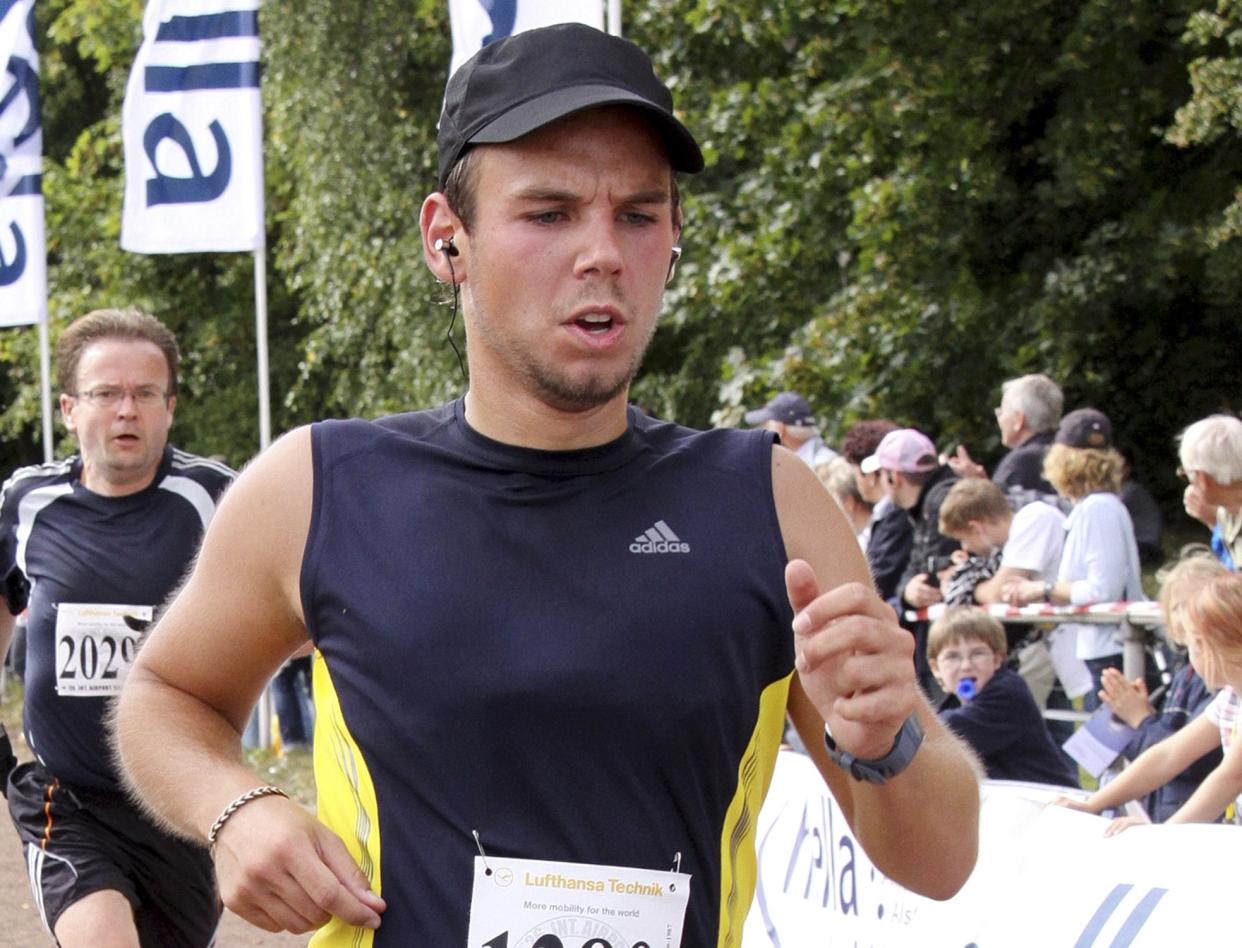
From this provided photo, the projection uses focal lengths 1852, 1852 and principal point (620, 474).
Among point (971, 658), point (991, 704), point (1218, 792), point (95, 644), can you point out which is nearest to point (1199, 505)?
point (971, 658)

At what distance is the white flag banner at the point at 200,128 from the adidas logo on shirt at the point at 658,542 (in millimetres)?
9278

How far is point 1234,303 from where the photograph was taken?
789 inches

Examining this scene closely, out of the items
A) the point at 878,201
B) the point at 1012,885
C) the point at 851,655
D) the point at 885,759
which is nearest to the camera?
the point at 851,655

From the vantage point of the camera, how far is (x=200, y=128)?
36.8 ft

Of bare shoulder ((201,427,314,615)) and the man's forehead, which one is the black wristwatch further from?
the man's forehead

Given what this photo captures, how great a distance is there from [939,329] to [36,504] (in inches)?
485

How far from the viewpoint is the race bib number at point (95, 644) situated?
5160 millimetres

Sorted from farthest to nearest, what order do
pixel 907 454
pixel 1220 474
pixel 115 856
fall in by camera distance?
pixel 907 454
pixel 1220 474
pixel 115 856

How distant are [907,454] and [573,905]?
6.81 metres

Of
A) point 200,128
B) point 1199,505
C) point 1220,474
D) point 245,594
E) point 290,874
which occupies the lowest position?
point 1199,505

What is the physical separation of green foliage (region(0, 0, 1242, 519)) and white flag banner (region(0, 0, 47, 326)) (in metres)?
5.02

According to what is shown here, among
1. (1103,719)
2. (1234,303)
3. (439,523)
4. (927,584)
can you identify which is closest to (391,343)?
(1234,303)

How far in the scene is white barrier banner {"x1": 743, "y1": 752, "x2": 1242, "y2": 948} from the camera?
4160 mm

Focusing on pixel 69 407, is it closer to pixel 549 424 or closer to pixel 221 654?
pixel 221 654
